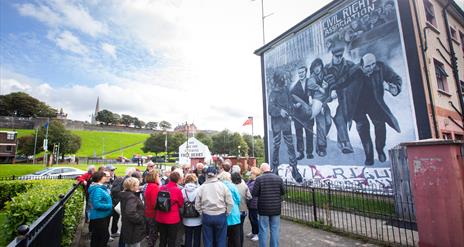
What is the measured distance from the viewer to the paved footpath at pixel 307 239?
612 centimetres

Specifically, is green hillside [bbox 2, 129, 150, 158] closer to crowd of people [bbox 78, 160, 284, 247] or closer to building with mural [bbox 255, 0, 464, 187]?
building with mural [bbox 255, 0, 464, 187]

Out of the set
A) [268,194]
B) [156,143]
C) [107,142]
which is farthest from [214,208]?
[107,142]

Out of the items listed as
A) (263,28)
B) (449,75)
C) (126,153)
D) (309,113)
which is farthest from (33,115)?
(449,75)

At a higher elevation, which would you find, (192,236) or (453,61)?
(453,61)

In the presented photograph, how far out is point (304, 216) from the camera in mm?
8719

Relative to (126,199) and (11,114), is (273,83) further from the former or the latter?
(11,114)

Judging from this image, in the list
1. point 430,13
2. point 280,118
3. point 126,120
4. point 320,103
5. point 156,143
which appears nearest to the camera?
point 430,13

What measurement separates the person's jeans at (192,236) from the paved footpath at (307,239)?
159 centimetres

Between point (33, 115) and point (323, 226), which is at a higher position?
point (33, 115)

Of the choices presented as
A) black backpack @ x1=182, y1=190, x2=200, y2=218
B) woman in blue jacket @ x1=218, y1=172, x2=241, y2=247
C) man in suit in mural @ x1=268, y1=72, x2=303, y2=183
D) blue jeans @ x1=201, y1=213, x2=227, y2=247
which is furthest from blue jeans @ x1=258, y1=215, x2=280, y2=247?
man in suit in mural @ x1=268, y1=72, x2=303, y2=183

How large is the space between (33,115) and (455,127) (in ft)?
372

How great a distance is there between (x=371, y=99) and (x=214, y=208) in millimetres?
10739

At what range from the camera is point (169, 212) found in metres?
4.89

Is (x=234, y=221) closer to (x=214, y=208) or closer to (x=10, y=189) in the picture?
(x=214, y=208)
